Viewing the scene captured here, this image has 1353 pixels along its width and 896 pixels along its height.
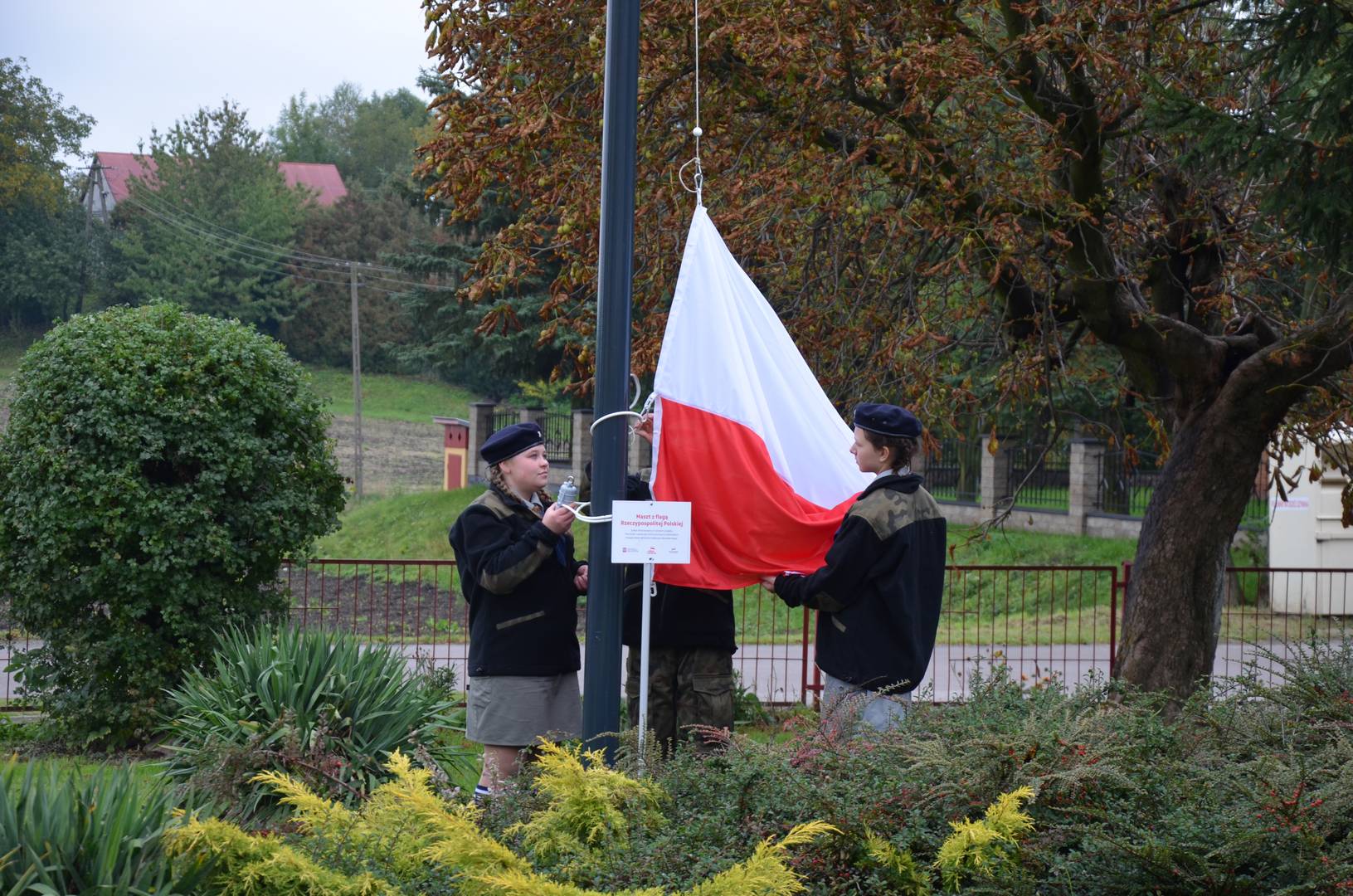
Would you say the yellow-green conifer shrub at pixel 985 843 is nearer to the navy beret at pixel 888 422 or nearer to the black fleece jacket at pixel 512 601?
the navy beret at pixel 888 422

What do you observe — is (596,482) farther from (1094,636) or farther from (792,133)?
(1094,636)

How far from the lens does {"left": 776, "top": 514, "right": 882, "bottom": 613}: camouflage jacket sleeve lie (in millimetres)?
5320

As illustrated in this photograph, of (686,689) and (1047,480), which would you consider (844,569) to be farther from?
(1047,480)

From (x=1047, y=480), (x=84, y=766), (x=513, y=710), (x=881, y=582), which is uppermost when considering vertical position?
(x=1047, y=480)

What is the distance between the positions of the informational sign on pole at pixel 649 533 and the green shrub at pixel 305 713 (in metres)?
1.20

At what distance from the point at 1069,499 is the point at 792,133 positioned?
16210 mm

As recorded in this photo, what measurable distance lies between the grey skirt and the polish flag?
736 millimetres

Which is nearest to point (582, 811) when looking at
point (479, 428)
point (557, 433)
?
point (557, 433)

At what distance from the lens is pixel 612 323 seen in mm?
4996

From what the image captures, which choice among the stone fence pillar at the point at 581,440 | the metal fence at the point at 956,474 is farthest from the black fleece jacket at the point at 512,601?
the stone fence pillar at the point at 581,440

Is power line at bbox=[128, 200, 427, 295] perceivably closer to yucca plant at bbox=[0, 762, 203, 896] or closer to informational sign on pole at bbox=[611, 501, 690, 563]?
informational sign on pole at bbox=[611, 501, 690, 563]

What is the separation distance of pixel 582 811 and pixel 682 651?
1801mm

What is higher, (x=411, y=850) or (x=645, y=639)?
(x=645, y=639)

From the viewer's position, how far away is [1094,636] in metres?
12.5
